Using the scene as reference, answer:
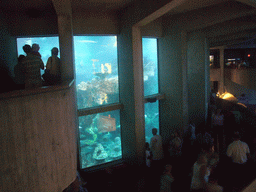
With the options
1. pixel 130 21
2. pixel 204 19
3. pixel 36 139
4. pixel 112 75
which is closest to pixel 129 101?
pixel 112 75

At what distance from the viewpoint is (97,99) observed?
8.05 meters

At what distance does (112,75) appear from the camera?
8.32 meters

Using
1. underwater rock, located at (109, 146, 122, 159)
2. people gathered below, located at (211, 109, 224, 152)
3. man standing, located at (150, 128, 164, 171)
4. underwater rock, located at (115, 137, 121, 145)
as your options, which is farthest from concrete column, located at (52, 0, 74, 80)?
people gathered below, located at (211, 109, 224, 152)

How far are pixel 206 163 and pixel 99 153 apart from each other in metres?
4.89

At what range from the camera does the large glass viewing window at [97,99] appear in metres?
7.62

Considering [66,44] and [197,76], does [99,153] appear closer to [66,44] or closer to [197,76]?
[66,44]

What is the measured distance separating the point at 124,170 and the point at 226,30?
8.51 m

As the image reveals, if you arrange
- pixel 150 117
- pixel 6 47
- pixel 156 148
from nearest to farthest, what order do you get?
1. pixel 6 47
2. pixel 156 148
3. pixel 150 117

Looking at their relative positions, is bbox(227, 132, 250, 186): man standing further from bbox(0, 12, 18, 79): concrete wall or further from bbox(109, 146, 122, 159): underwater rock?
bbox(0, 12, 18, 79): concrete wall

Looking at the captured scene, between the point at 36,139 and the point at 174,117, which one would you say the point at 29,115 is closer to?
the point at 36,139

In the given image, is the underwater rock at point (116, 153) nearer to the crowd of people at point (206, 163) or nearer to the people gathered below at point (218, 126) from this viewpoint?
the crowd of people at point (206, 163)

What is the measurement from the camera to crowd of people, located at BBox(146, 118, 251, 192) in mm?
4773

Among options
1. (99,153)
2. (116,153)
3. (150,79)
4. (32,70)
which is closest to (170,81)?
(150,79)

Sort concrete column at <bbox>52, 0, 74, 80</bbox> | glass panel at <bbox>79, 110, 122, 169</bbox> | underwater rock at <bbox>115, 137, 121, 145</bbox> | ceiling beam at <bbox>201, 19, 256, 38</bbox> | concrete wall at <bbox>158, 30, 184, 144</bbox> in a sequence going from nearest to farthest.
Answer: concrete column at <bbox>52, 0, 74, 80</bbox> → glass panel at <bbox>79, 110, 122, 169</bbox> → ceiling beam at <bbox>201, 19, 256, 38</bbox> → underwater rock at <bbox>115, 137, 121, 145</bbox> → concrete wall at <bbox>158, 30, 184, 144</bbox>
